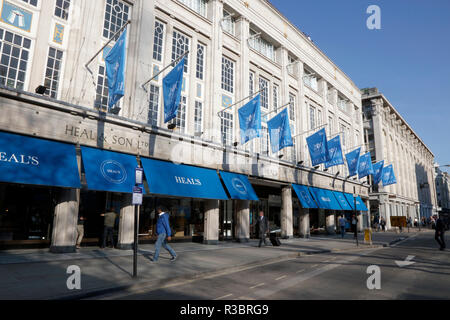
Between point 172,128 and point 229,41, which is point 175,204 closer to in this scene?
point 172,128

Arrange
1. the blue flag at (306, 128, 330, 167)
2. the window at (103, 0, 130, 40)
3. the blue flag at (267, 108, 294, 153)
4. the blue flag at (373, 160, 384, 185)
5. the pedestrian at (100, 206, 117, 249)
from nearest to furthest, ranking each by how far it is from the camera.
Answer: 1. the pedestrian at (100, 206, 117, 249)
2. the window at (103, 0, 130, 40)
3. the blue flag at (267, 108, 294, 153)
4. the blue flag at (306, 128, 330, 167)
5. the blue flag at (373, 160, 384, 185)

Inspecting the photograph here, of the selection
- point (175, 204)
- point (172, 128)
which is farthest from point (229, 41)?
point (175, 204)

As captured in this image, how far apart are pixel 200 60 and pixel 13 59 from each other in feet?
33.1

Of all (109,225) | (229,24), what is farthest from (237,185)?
(229,24)

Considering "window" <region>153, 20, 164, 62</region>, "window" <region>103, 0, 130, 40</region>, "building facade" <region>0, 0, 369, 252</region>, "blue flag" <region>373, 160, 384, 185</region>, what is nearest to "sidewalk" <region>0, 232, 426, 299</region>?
"building facade" <region>0, 0, 369, 252</region>

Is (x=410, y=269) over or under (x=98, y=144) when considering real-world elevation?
under

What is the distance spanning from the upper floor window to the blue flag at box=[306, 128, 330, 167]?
26.9 feet

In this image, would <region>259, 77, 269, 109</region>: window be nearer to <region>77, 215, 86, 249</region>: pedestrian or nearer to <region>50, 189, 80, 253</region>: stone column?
<region>77, 215, 86, 249</region>: pedestrian

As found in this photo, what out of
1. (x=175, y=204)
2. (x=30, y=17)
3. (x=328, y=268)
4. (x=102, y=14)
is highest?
(x=102, y=14)

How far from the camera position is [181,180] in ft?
48.3

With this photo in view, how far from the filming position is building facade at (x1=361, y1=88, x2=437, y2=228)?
4833 cm

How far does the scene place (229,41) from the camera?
20.5 metres

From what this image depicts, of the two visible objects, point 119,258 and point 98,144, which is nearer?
point 119,258

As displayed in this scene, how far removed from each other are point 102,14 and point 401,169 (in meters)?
62.1
